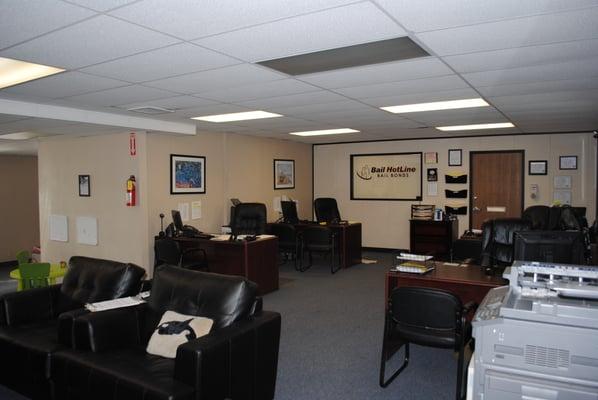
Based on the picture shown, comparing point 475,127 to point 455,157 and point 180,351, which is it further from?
point 180,351

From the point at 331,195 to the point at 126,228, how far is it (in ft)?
16.1

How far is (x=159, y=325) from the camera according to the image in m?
3.08

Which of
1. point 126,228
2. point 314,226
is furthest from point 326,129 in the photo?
point 126,228

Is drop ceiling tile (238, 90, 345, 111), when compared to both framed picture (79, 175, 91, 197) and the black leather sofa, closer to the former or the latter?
the black leather sofa

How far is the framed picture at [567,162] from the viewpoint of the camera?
26.0 ft

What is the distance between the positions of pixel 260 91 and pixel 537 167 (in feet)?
20.3

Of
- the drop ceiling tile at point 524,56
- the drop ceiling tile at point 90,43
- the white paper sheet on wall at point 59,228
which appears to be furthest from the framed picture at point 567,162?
the white paper sheet on wall at point 59,228

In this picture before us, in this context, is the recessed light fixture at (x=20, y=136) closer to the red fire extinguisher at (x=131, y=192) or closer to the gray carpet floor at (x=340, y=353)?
the red fire extinguisher at (x=131, y=192)

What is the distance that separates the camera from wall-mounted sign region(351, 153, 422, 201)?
30.2 ft

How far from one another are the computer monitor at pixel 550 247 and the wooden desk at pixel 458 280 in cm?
32

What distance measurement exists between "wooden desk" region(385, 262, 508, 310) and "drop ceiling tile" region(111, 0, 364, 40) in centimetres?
246

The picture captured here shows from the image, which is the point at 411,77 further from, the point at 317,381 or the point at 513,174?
the point at 513,174

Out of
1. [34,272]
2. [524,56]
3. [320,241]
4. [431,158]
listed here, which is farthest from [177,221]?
[431,158]

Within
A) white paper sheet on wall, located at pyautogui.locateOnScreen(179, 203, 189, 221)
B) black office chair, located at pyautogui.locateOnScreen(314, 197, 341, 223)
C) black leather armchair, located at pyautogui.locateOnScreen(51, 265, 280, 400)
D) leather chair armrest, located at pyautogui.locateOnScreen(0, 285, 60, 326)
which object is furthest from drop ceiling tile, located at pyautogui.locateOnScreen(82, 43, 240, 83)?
black office chair, located at pyautogui.locateOnScreen(314, 197, 341, 223)
